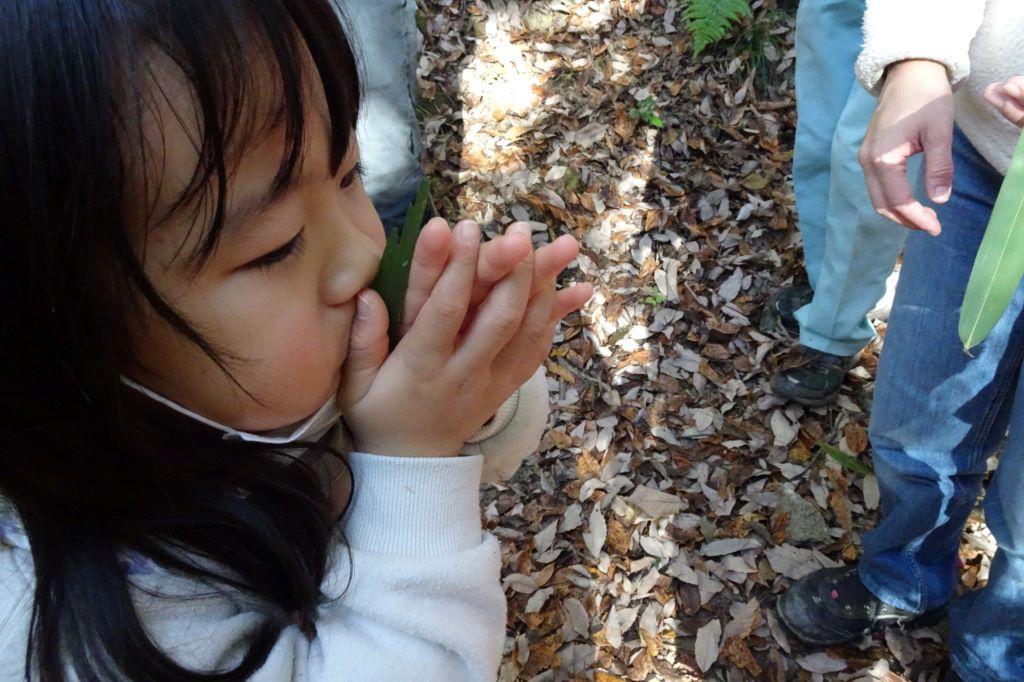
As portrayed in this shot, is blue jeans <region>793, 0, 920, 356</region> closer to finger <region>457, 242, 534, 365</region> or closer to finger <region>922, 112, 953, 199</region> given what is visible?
finger <region>922, 112, 953, 199</region>

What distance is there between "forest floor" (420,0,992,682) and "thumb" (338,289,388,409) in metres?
1.49

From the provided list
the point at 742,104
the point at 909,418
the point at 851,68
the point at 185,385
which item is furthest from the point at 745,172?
the point at 185,385

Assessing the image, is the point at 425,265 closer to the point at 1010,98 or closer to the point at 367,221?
the point at 367,221

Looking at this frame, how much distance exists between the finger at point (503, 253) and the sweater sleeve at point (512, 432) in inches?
13.8

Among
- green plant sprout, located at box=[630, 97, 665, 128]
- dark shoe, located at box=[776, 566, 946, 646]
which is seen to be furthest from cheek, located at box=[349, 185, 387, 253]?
green plant sprout, located at box=[630, 97, 665, 128]

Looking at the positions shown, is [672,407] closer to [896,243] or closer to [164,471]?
[896,243]

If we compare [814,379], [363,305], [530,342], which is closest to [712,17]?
[814,379]

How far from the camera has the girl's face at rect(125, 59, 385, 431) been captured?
0.74 meters

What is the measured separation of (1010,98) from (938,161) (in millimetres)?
140

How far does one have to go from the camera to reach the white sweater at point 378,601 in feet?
2.90

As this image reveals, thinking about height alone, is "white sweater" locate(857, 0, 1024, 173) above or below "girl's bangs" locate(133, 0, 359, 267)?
below

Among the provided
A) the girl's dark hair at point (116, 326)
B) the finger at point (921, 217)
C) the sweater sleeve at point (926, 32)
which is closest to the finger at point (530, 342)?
the girl's dark hair at point (116, 326)

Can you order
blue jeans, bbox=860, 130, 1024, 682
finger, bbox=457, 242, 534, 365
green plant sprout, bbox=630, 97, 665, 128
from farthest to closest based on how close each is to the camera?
green plant sprout, bbox=630, 97, 665, 128 < blue jeans, bbox=860, 130, 1024, 682 < finger, bbox=457, 242, 534, 365

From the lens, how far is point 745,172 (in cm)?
338
